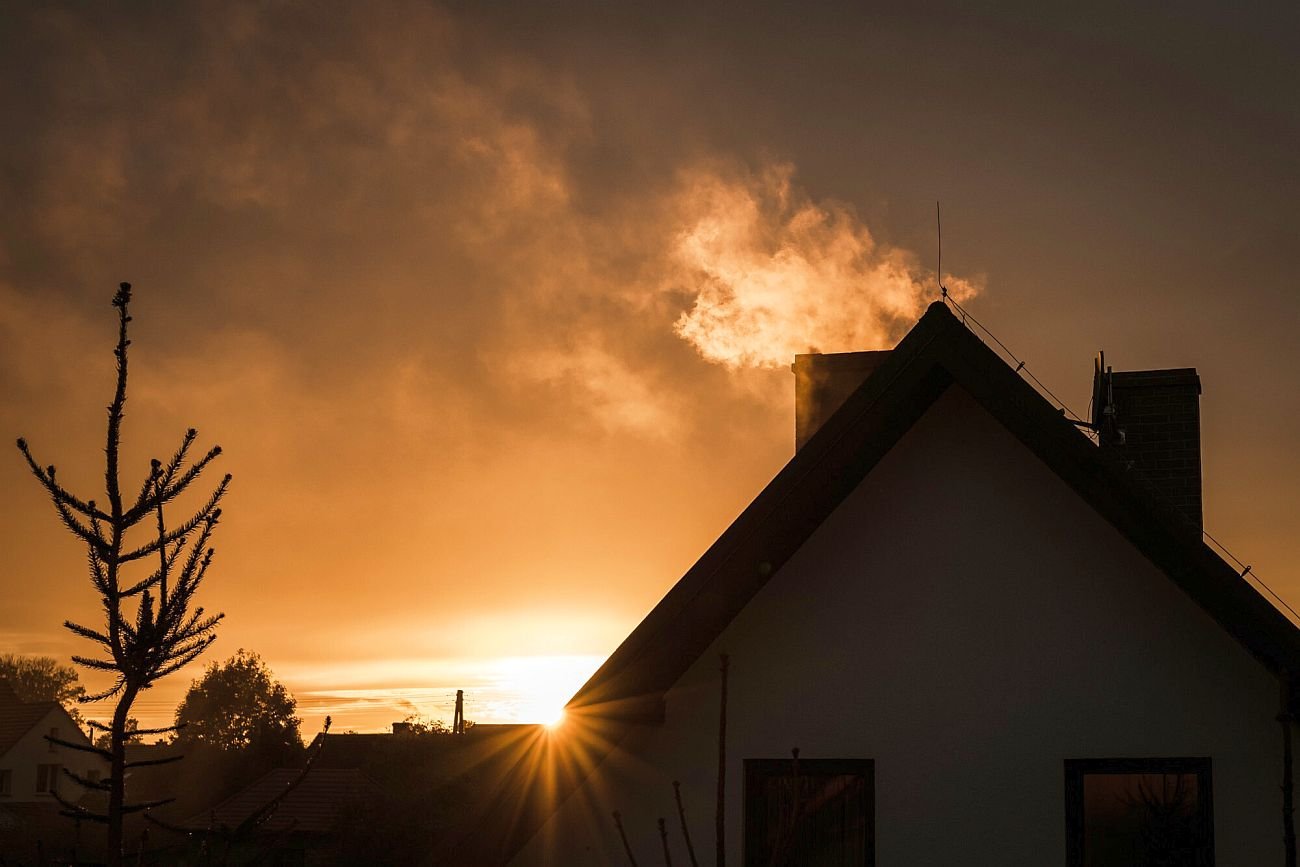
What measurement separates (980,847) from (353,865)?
23378 millimetres

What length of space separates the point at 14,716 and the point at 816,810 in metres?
74.5

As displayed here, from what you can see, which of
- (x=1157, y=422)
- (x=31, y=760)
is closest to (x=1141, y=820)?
(x=1157, y=422)

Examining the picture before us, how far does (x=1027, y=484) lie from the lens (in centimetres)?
859

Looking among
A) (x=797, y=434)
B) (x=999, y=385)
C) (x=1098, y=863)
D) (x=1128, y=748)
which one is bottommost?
(x=1098, y=863)

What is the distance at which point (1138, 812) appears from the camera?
793 cm

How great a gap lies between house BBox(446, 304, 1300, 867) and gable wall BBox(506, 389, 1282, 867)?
0.6 inches

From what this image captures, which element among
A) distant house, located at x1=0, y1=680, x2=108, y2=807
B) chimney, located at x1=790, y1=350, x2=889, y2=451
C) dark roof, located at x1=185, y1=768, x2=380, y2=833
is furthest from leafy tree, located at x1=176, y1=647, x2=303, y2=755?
chimney, located at x1=790, y1=350, x2=889, y2=451

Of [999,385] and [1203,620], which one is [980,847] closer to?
[1203,620]

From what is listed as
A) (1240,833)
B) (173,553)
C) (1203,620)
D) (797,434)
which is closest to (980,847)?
(1240,833)

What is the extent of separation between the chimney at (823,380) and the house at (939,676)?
5.74 metres

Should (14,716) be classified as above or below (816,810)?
below

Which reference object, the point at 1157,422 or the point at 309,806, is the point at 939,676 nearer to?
the point at 1157,422

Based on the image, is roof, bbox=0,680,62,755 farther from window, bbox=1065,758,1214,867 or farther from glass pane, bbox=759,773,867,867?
window, bbox=1065,758,1214,867

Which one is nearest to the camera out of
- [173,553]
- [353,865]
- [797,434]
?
[173,553]
